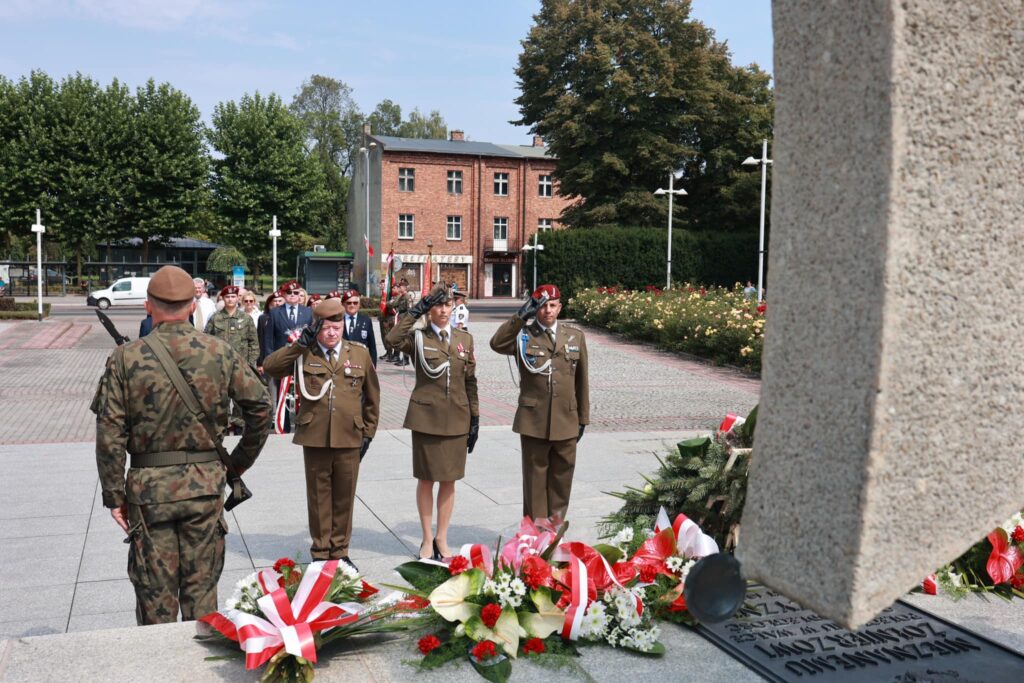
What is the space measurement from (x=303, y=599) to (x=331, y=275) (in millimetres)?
51559

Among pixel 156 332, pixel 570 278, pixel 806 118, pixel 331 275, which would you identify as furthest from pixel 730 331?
pixel 331 275

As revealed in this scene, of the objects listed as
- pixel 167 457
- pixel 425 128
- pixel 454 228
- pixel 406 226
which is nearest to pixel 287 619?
pixel 167 457

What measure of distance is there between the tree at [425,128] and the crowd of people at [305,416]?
223 feet

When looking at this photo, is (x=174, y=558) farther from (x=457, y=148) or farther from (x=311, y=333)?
(x=457, y=148)

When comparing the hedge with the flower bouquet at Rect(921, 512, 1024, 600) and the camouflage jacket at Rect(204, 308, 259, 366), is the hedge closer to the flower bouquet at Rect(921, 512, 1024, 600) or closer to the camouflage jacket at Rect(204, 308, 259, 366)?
the camouflage jacket at Rect(204, 308, 259, 366)

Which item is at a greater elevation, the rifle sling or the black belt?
the rifle sling

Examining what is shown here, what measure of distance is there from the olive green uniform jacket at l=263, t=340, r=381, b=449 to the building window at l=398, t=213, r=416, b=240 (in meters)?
49.9

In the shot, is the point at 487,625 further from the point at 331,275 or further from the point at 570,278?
the point at 331,275

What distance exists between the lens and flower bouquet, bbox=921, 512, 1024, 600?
4.11m

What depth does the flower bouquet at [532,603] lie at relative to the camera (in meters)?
3.28

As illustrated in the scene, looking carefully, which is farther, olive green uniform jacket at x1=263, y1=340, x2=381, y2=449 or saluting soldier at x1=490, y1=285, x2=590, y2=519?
saluting soldier at x1=490, y1=285, x2=590, y2=519

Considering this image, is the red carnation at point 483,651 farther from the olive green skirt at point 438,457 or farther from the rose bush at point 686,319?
the rose bush at point 686,319

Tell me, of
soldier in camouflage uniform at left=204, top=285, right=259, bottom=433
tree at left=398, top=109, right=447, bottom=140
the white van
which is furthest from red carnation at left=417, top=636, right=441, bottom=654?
tree at left=398, top=109, right=447, bottom=140

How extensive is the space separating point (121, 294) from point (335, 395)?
40.0 metres
